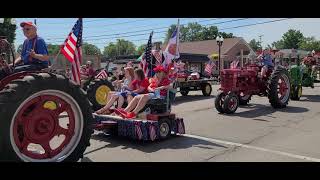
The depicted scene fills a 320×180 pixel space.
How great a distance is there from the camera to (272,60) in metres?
12.6

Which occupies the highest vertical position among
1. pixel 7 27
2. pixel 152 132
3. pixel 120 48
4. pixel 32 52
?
pixel 120 48

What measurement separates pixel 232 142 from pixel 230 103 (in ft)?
12.5

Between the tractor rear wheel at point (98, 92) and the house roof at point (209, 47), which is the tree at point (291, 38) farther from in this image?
the tractor rear wheel at point (98, 92)

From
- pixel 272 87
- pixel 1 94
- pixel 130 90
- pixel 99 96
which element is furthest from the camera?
pixel 272 87

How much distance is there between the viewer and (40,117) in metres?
4.84

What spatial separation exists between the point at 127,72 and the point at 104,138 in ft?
5.26

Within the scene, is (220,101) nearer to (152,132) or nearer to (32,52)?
(152,132)

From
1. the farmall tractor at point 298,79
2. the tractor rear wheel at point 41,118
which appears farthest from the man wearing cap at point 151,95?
the farmall tractor at point 298,79

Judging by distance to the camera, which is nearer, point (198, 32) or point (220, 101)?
point (220, 101)

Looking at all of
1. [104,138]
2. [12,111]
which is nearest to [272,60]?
[104,138]

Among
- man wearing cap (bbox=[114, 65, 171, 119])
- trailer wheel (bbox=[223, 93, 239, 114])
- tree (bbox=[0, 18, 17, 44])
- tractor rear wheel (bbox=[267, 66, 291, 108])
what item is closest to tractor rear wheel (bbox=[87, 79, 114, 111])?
tree (bbox=[0, 18, 17, 44])

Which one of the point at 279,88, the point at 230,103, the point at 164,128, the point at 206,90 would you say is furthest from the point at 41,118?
the point at 206,90
